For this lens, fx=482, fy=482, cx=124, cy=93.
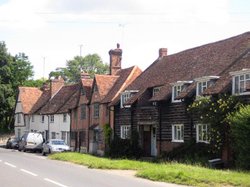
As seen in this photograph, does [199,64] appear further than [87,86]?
No

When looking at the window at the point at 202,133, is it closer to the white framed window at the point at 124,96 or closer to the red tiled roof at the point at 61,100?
the white framed window at the point at 124,96

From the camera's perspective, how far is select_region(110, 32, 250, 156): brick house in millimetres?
29094

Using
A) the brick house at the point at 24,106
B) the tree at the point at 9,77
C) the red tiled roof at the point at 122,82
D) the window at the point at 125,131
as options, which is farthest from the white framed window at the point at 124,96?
the tree at the point at 9,77

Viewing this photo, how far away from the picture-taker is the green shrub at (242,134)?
23.2 meters

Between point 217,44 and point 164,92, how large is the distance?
5480 mm

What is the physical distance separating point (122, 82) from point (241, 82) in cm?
2118

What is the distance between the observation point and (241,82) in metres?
26.5

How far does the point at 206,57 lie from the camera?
3478cm

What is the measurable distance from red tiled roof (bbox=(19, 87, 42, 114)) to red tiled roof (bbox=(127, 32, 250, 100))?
3374 centimetres

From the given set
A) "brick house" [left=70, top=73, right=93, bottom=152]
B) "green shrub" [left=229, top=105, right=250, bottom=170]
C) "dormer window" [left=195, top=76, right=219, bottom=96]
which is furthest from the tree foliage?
"brick house" [left=70, top=73, right=93, bottom=152]

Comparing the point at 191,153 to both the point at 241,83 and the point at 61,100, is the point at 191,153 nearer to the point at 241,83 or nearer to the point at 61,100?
the point at 241,83

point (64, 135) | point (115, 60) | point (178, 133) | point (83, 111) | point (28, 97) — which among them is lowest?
point (64, 135)

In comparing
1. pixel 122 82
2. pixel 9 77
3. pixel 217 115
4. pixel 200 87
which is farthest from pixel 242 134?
pixel 9 77

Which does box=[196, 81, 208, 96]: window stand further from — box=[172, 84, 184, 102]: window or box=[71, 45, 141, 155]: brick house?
box=[71, 45, 141, 155]: brick house
